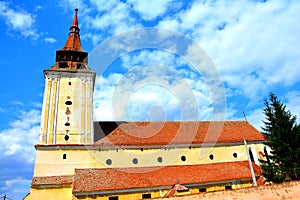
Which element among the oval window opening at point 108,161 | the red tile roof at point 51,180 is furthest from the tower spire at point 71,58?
the red tile roof at point 51,180

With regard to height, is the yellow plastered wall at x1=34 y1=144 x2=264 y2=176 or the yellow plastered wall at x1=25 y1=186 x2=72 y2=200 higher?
the yellow plastered wall at x1=34 y1=144 x2=264 y2=176

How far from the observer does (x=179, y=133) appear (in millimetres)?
28062

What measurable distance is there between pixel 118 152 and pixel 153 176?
4.35 m

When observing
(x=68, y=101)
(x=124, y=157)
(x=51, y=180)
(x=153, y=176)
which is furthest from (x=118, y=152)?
(x=68, y=101)

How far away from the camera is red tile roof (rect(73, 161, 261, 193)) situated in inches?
803

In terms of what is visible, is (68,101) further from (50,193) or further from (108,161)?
(50,193)

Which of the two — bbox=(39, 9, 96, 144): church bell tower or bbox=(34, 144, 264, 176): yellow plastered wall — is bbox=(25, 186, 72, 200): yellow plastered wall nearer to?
bbox=(34, 144, 264, 176): yellow plastered wall

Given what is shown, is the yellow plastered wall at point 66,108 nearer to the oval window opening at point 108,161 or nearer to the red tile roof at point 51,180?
the oval window opening at point 108,161

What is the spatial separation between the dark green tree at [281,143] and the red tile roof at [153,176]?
344 centimetres

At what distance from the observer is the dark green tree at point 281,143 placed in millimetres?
19891

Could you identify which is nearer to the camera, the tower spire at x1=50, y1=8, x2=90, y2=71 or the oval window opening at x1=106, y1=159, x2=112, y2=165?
the oval window opening at x1=106, y1=159, x2=112, y2=165

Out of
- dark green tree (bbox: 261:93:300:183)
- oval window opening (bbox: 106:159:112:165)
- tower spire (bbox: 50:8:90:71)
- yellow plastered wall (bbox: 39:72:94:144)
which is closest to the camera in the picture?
dark green tree (bbox: 261:93:300:183)

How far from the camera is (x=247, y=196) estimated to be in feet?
53.7

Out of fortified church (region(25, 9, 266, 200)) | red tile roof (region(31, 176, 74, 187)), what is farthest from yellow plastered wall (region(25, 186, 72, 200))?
red tile roof (region(31, 176, 74, 187))
